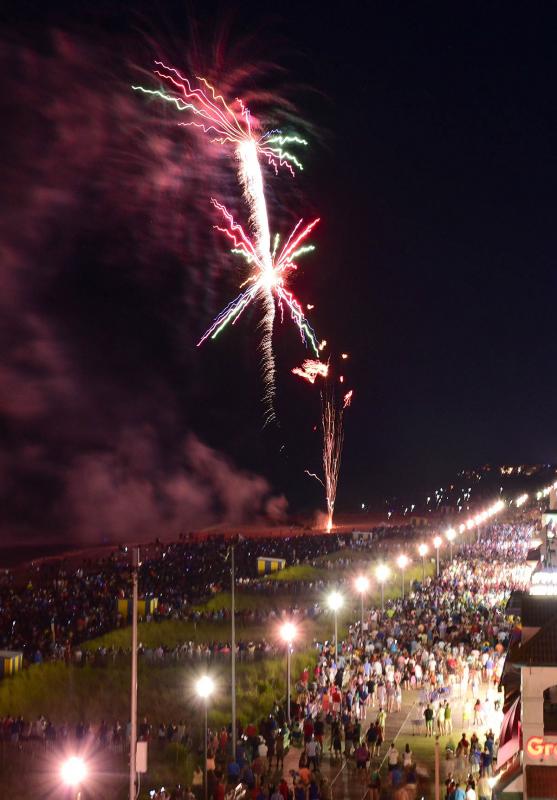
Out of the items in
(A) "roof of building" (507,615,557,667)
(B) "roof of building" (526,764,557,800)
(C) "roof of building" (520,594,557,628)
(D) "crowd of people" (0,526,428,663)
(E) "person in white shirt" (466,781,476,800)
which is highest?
(D) "crowd of people" (0,526,428,663)

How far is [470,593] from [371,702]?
16.4 m

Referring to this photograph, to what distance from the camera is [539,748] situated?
1423 centimetres

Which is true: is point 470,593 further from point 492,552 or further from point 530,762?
point 530,762

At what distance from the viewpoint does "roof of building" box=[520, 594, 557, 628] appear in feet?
57.2

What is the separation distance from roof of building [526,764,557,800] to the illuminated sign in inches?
6.6

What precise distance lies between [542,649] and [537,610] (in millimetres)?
3182

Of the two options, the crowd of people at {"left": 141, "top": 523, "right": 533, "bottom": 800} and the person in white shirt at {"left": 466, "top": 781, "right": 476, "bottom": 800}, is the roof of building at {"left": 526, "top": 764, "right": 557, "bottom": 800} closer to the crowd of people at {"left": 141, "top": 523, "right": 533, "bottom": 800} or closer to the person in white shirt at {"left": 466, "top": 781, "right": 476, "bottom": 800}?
the crowd of people at {"left": 141, "top": 523, "right": 533, "bottom": 800}

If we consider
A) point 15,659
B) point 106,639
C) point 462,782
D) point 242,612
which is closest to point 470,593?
point 242,612

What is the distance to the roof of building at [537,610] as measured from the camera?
57.2ft

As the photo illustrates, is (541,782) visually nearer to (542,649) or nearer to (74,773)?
(542,649)

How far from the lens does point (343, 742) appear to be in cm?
2036

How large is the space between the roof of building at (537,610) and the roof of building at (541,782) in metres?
3.56

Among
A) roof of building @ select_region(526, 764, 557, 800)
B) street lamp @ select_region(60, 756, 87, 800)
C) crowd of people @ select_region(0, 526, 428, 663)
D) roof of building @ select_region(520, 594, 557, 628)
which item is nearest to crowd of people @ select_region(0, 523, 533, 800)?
street lamp @ select_region(60, 756, 87, 800)

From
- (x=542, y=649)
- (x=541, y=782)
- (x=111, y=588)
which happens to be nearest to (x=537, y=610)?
(x=542, y=649)
